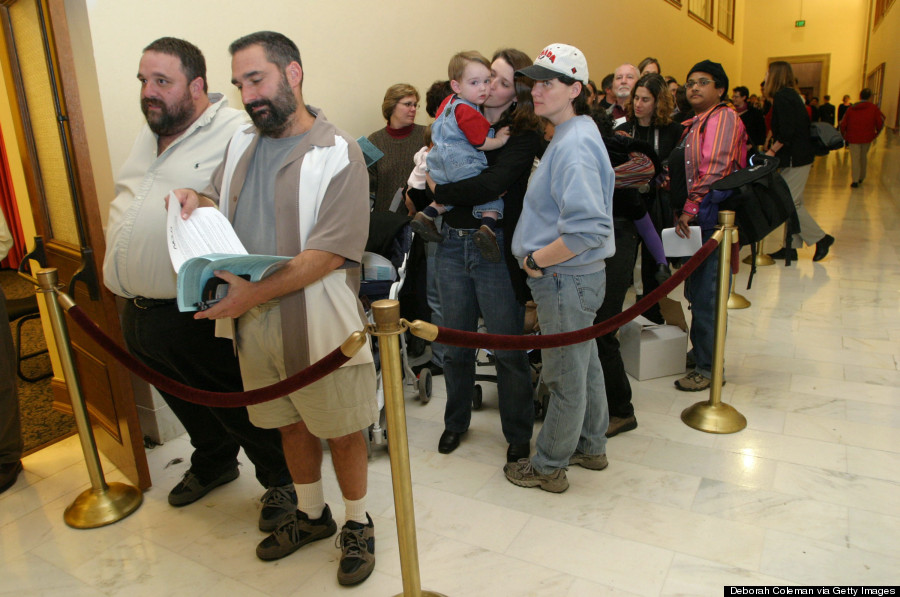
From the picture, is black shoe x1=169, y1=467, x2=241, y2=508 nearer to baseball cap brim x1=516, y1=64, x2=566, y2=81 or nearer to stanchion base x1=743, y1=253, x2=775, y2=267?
baseball cap brim x1=516, y1=64, x2=566, y2=81

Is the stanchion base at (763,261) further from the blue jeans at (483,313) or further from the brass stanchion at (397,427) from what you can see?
the brass stanchion at (397,427)

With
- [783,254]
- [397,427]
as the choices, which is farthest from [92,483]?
[783,254]

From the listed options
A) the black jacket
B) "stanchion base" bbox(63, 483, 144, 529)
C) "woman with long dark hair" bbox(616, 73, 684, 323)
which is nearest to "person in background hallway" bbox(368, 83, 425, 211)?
"woman with long dark hair" bbox(616, 73, 684, 323)

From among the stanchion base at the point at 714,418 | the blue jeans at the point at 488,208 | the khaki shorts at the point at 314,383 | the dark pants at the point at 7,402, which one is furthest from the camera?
the stanchion base at the point at 714,418

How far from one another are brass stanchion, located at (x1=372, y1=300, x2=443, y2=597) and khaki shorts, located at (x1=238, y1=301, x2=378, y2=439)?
0.35 metres

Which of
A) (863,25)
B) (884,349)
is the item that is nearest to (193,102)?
(884,349)

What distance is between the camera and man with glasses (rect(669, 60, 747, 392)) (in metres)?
3.58

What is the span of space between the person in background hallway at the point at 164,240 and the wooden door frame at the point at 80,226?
169 mm

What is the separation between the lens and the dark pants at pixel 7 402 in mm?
3027

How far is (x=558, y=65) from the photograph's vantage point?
2.28 metres

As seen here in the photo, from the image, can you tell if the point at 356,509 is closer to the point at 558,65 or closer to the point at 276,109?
the point at 276,109

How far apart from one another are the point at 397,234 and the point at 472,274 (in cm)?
53

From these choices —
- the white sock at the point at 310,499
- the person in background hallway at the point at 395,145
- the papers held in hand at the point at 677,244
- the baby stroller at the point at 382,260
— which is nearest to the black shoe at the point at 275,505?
the white sock at the point at 310,499

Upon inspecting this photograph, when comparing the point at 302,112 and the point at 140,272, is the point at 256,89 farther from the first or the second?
the point at 140,272
